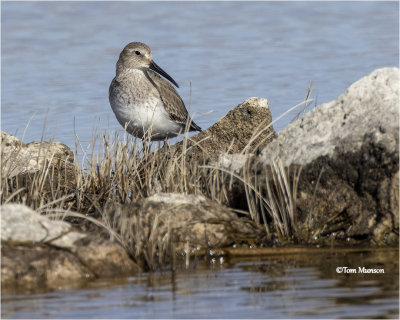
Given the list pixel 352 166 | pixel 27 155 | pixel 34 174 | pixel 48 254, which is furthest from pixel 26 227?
pixel 27 155

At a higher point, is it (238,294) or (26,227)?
(26,227)

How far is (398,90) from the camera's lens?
977 centimetres

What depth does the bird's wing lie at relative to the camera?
1331 centimetres

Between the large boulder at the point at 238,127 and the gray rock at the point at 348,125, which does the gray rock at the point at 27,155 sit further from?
the gray rock at the point at 348,125

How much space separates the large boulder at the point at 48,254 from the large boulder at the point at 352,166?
2.00 metres

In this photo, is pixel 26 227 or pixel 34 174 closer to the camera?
pixel 26 227

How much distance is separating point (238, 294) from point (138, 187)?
2.98 m

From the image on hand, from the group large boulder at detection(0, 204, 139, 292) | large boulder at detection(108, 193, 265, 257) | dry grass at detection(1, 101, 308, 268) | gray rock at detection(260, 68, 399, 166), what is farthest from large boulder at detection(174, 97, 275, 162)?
large boulder at detection(0, 204, 139, 292)

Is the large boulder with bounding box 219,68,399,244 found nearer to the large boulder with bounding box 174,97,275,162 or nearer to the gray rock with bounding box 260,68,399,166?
the gray rock with bounding box 260,68,399,166

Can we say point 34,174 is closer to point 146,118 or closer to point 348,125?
point 146,118

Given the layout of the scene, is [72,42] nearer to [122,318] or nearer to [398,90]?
[398,90]

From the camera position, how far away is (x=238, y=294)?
25.3ft

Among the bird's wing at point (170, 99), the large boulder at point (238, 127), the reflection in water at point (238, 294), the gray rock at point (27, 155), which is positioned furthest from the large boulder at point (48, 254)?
the bird's wing at point (170, 99)

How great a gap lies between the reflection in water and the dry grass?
56 centimetres
